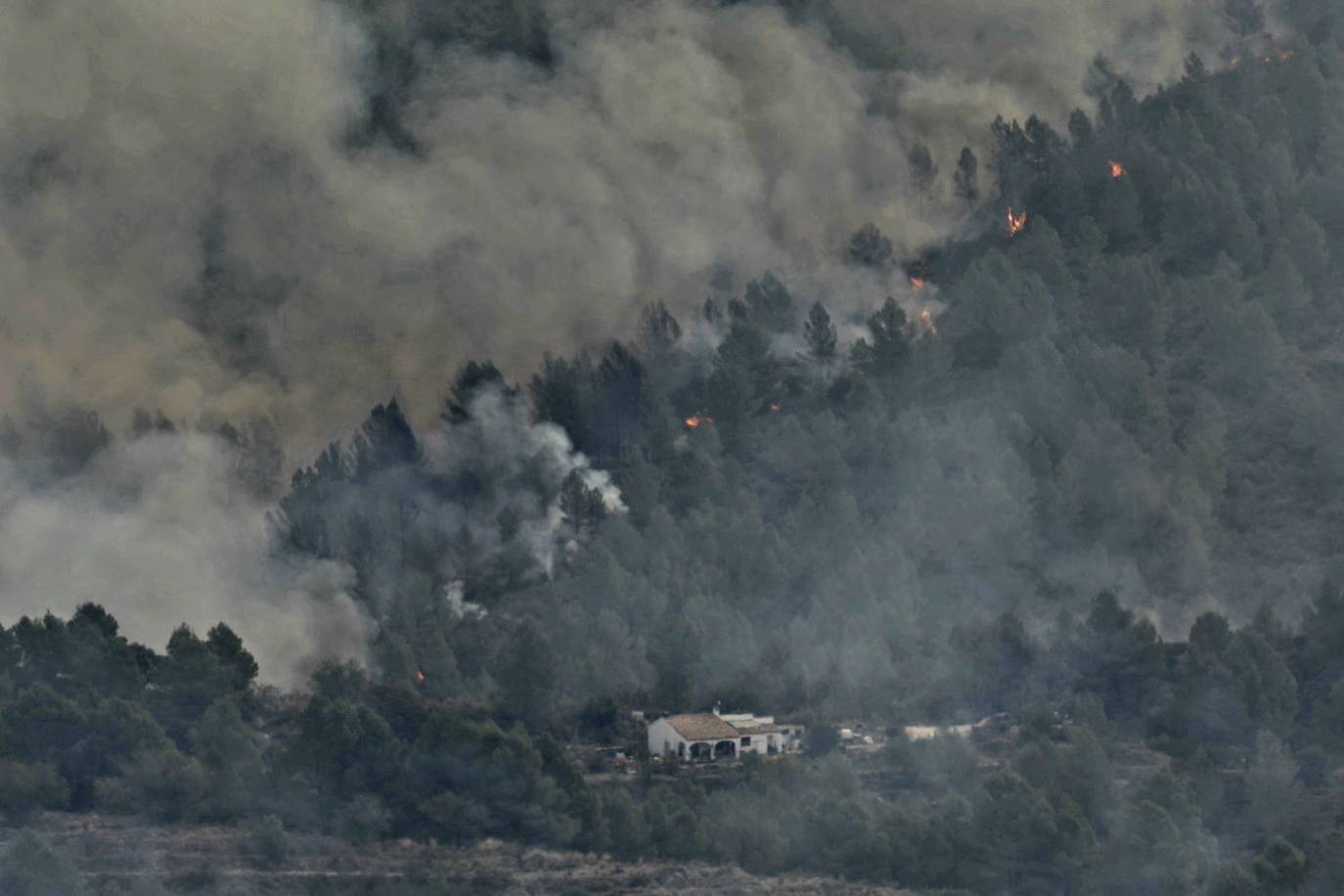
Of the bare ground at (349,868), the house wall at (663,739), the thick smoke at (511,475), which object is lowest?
the bare ground at (349,868)

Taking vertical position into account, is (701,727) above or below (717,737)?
above

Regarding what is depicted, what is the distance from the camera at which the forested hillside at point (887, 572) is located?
5950 centimetres

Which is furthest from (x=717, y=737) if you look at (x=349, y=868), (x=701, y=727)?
(x=349, y=868)

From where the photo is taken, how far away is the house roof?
6469 cm

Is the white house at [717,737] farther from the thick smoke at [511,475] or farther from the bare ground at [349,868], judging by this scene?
the thick smoke at [511,475]

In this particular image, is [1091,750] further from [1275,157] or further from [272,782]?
[1275,157]

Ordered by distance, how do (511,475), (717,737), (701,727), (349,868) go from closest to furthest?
(349,868), (717,737), (701,727), (511,475)

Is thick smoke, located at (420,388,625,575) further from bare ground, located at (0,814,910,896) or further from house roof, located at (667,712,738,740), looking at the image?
bare ground, located at (0,814,910,896)

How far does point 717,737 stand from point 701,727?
57 centimetres

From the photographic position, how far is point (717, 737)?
64.7m

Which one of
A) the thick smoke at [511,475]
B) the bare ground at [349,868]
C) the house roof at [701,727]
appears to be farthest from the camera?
the thick smoke at [511,475]

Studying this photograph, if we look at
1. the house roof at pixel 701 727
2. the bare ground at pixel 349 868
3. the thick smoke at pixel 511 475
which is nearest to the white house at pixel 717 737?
the house roof at pixel 701 727

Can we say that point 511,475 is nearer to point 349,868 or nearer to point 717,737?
point 717,737

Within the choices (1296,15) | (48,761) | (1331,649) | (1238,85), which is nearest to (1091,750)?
(1331,649)
